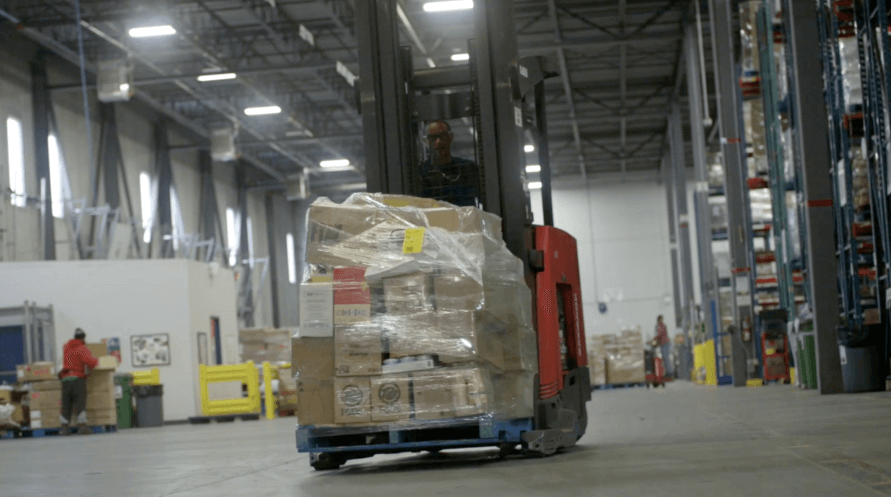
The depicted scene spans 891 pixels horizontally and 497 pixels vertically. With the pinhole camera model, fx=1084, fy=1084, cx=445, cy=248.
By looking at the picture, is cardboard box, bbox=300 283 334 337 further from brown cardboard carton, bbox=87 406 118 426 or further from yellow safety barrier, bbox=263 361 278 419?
yellow safety barrier, bbox=263 361 278 419

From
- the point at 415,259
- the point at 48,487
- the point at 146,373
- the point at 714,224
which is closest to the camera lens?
the point at 415,259

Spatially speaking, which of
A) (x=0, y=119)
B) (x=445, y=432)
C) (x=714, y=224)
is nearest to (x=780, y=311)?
(x=714, y=224)

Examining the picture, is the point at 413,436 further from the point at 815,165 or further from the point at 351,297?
the point at 815,165

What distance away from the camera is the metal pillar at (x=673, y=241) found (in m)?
33.0

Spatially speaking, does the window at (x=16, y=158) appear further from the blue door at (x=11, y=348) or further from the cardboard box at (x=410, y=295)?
the cardboard box at (x=410, y=295)

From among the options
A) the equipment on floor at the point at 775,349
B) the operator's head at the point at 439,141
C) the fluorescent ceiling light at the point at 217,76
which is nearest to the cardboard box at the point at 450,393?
the operator's head at the point at 439,141

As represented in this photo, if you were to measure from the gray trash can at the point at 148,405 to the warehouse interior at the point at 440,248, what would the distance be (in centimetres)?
11

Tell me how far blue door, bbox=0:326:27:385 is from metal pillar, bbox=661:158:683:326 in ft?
64.3

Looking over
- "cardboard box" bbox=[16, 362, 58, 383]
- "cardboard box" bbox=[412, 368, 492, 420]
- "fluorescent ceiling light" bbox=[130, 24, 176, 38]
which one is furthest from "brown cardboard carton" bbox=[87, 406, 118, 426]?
"cardboard box" bbox=[412, 368, 492, 420]

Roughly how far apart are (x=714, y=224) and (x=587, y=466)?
684 inches

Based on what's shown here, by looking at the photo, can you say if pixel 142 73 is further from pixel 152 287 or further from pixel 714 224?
pixel 714 224

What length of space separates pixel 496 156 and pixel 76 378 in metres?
12.1

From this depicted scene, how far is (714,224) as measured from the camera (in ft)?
71.8

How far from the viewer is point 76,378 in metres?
16.6
